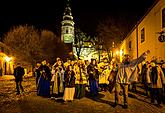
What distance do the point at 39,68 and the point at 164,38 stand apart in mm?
7622

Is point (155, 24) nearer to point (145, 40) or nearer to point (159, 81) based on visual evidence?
point (145, 40)

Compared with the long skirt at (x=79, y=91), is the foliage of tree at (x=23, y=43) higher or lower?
higher

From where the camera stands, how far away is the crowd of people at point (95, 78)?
36.6ft

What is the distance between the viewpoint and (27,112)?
399 inches

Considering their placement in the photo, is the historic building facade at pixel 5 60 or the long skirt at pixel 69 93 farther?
the historic building facade at pixel 5 60

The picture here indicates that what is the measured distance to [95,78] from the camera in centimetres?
1547

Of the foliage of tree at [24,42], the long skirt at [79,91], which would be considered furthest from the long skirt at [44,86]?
the foliage of tree at [24,42]

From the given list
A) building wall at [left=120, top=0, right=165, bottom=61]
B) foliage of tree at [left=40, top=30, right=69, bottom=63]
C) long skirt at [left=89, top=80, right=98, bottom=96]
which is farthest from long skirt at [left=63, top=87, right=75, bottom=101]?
foliage of tree at [left=40, top=30, right=69, bottom=63]

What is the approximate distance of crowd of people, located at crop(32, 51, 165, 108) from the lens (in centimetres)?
1114

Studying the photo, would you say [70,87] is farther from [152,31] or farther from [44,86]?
[152,31]

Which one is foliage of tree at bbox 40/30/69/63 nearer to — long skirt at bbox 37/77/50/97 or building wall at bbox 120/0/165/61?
building wall at bbox 120/0/165/61

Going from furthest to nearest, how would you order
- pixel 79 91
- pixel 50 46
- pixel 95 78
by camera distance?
pixel 50 46 → pixel 95 78 → pixel 79 91

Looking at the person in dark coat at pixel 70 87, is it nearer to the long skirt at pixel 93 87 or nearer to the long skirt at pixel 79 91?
the long skirt at pixel 79 91

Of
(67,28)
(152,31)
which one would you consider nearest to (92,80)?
(152,31)
